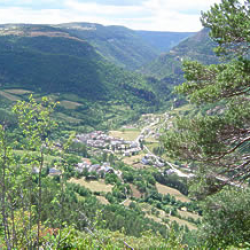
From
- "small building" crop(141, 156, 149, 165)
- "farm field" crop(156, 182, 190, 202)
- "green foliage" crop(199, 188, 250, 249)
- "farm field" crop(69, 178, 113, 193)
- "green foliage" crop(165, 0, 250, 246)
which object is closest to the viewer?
"green foliage" crop(199, 188, 250, 249)

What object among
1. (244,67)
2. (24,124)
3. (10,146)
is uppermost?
(244,67)

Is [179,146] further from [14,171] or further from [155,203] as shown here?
[155,203]

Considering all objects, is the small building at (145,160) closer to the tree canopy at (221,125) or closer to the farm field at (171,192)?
the farm field at (171,192)

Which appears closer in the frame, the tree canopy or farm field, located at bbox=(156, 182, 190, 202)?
the tree canopy

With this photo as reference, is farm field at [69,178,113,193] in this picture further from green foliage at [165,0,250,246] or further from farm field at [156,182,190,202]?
green foliage at [165,0,250,246]

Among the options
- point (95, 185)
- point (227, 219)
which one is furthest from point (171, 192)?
point (227, 219)

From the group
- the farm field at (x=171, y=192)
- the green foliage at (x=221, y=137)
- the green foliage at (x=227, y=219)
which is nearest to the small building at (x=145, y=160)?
the farm field at (x=171, y=192)

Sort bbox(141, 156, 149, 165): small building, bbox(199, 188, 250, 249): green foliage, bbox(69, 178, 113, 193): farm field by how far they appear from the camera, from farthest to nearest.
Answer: bbox(141, 156, 149, 165): small building → bbox(69, 178, 113, 193): farm field → bbox(199, 188, 250, 249): green foliage

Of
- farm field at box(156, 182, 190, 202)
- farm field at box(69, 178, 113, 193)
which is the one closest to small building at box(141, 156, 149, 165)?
farm field at box(156, 182, 190, 202)

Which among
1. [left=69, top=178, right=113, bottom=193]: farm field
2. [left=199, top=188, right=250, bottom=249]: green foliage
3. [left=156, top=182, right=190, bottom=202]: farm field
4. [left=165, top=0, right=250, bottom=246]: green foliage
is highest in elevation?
[left=165, top=0, right=250, bottom=246]: green foliage

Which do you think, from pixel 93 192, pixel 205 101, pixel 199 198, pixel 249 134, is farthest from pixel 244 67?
pixel 93 192

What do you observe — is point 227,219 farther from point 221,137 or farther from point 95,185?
point 95,185

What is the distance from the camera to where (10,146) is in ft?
22.1

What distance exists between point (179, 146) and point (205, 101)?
246cm
